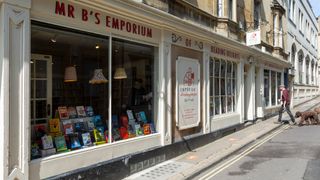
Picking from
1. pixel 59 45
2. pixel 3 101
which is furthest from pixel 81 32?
pixel 3 101

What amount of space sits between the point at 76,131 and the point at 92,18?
2.05m

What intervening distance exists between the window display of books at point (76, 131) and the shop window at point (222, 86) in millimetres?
4954

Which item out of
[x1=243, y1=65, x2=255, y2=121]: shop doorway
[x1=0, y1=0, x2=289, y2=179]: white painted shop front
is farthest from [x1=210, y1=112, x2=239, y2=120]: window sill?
[x1=243, y1=65, x2=255, y2=121]: shop doorway

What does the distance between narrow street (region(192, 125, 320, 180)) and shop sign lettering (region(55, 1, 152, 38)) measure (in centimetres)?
331

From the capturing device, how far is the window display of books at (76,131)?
270 inches

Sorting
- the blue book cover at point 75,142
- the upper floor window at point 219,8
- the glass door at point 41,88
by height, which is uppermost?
the upper floor window at point 219,8

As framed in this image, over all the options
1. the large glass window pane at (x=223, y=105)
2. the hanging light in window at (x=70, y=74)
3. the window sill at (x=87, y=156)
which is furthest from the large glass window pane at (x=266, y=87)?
the hanging light in window at (x=70, y=74)

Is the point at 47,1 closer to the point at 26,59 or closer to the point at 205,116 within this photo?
the point at 26,59

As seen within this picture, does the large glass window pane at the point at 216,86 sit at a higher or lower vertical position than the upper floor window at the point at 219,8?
lower

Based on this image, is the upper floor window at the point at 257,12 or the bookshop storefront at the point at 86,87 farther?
the upper floor window at the point at 257,12

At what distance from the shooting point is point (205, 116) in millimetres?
12664

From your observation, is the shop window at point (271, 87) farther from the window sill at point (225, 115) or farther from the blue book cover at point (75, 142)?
the blue book cover at point (75, 142)

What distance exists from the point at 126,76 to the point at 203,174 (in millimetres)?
2651

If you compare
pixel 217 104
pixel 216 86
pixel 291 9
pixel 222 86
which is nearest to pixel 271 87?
pixel 222 86
